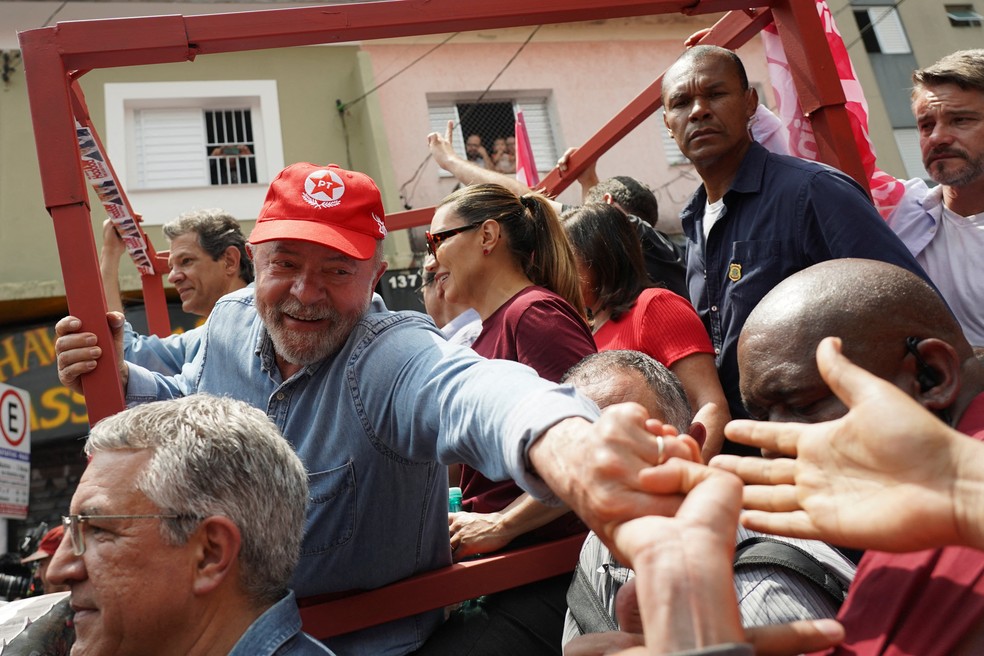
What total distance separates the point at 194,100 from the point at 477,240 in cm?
930

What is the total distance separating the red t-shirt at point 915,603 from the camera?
1.25 metres

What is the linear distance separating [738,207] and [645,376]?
0.84 meters

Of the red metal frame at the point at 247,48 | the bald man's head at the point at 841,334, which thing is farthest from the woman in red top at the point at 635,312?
the red metal frame at the point at 247,48

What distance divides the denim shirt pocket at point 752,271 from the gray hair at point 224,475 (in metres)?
1.49

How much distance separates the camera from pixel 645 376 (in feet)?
7.66

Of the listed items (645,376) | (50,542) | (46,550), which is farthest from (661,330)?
(46,550)

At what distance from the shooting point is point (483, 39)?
12.4 m

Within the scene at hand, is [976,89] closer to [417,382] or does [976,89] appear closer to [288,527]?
[417,382]

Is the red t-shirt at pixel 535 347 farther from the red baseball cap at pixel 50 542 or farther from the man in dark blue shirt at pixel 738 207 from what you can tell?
the red baseball cap at pixel 50 542

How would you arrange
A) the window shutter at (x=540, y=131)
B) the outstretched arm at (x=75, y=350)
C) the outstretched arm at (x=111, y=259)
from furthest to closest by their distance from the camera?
the window shutter at (x=540, y=131), the outstretched arm at (x=111, y=259), the outstretched arm at (x=75, y=350)

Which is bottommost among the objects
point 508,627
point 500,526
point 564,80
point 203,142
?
point 508,627

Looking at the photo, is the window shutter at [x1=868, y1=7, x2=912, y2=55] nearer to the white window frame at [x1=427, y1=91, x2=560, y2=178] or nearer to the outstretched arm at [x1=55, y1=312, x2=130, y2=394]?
the white window frame at [x1=427, y1=91, x2=560, y2=178]

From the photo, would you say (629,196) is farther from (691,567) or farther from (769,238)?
(691,567)

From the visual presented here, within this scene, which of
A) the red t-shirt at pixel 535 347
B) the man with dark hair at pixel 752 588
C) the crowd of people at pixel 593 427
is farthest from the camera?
the red t-shirt at pixel 535 347
